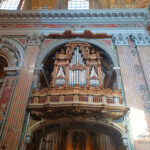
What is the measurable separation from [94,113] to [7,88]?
4.67m

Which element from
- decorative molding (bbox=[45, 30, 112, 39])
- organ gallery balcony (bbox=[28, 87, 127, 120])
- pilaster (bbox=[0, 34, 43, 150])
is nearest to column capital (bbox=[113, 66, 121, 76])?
organ gallery balcony (bbox=[28, 87, 127, 120])

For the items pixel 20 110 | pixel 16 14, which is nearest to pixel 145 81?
pixel 20 110

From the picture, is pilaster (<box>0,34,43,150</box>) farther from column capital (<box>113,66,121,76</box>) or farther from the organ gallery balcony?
column capital (<box>113,66,121,76</box>)

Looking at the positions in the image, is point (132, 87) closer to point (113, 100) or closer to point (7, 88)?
point (113, 100)

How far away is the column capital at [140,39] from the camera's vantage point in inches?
426

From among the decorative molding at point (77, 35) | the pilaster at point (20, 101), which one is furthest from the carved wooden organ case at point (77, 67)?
the pilaster at point (20, 101)

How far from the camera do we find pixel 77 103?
7777 mm

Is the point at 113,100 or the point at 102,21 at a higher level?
the point at 102,21

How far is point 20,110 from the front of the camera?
27.0ft

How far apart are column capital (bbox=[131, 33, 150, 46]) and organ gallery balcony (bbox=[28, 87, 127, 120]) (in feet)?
13.3

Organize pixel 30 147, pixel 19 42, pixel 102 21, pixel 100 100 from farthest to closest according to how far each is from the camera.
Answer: pixel 102 21
pixel 19 42
pixel 30 147
pixel 100 100

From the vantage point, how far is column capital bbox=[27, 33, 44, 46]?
11.1 metres

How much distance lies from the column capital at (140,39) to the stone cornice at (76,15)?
1.39 metres

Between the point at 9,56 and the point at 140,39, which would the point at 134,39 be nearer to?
the point at 140,39
